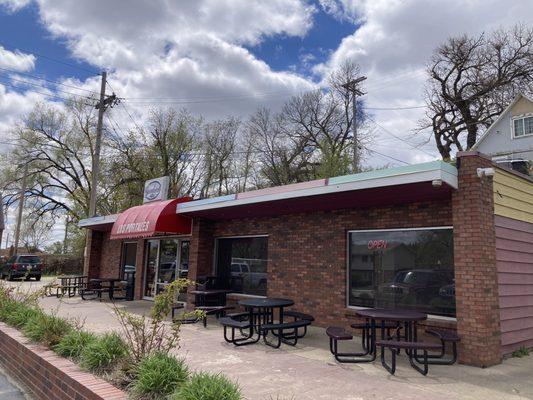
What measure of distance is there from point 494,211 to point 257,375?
189 inches

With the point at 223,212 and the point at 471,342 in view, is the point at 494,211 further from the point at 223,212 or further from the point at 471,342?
the point at 223,212

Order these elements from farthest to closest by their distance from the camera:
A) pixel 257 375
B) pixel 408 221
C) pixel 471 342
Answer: pixel 408 221 → pixel 471 342 → pixel 257 375

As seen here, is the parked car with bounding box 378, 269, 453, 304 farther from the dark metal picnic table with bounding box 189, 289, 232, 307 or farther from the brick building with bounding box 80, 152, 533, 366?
the dark metal picnic table with bounding box 189, 289, 232, 307

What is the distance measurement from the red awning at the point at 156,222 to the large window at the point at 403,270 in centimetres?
532

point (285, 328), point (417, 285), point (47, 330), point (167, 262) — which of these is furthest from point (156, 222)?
point (417, 285)

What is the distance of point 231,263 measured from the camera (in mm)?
13070

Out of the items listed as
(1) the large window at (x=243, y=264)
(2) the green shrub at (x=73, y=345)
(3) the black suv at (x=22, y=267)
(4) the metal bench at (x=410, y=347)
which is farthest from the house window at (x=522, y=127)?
(3) the black suv at (x=22, y=267)

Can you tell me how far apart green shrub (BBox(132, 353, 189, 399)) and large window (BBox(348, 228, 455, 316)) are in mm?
5484

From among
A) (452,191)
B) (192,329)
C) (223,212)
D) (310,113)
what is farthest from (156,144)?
(452,191)

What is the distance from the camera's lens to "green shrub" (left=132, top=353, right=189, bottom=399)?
419cm

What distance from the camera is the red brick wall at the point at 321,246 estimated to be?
8.88 m

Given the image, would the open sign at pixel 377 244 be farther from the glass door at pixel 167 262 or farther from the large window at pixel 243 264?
the glass door at pixel 167 262

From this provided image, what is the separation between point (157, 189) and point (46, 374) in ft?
32.3

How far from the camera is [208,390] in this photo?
12.2ft
